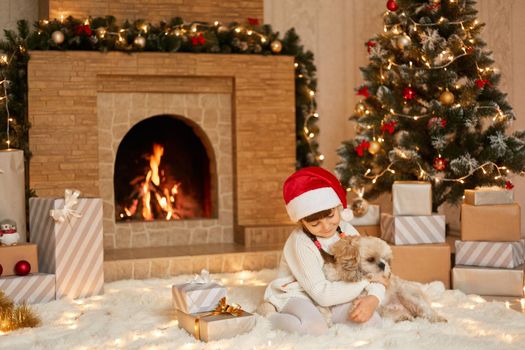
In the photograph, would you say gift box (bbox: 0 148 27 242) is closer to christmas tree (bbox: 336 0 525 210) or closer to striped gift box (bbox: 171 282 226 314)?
striped gift box (bbox: 171 282 226 314)

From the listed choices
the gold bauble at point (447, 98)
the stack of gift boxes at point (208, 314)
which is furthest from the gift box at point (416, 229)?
the stack of gift boxes at point (208, 314)

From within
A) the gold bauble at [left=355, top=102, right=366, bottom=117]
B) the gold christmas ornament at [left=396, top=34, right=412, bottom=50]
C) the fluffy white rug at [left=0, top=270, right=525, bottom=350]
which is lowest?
the fluffy white rug at [left=0, top=270, right=525, bottom=350]

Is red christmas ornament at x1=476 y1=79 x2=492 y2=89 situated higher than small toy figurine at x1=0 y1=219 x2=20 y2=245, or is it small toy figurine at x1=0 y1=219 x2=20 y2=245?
red christmas ornament at x1=476 y1=79 x2=492 y2=89

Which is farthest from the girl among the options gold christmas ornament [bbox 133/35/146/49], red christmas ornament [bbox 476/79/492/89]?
gold christmas ornament [bbox 133/35/146/49]

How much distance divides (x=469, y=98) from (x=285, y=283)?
2362mm

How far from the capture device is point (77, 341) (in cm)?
321

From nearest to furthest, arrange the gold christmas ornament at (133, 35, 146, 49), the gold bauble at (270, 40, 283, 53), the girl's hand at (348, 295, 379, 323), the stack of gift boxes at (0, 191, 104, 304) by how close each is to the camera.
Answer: the girl's hand at (348, 295, 379, 323)
the stack of gift boxes at (0, 191, 104, 304)
the gold christmas ornament at (133, 35, 146, 49)
the gold bauble at (270, 40, 283, 53)

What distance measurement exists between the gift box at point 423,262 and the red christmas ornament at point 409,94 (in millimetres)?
1295

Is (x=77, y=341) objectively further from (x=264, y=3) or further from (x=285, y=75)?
(x=264, y=3)

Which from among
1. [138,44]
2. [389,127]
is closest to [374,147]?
[389,127]

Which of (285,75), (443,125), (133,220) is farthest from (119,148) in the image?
(443,125)

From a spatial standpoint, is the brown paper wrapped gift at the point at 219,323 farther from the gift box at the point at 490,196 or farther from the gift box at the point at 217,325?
the gift box at the point at 490,196

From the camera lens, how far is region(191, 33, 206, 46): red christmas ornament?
18.6 feet

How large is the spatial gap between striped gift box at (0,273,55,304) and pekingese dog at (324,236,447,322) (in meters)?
1.80
